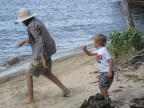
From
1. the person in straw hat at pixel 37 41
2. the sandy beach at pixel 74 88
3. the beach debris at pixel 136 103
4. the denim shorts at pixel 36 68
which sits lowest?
the sandy beach at pixel 74 88

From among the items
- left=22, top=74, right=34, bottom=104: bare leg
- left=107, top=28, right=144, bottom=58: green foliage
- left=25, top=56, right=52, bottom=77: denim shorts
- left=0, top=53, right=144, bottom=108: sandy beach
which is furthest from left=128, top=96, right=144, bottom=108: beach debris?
left=107, top=28, right=144, bottom=58: green foliage

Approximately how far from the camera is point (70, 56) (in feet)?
33.0

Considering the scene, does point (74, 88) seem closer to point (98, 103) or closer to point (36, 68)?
point (36, 68)

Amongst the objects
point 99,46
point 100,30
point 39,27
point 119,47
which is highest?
point 39,27

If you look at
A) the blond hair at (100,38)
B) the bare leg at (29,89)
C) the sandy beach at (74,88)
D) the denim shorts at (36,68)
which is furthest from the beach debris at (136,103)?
the bare leg at (29,89)

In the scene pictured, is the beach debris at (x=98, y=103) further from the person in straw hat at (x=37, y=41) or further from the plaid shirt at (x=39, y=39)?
the plaid shirt at (x=39, y=39)

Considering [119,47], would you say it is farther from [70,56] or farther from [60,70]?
[70,56]

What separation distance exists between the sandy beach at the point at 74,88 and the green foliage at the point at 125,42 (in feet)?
2.44

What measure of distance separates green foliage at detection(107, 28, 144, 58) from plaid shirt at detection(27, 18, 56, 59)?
271 centimetres

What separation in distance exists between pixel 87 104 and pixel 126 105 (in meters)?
0.62

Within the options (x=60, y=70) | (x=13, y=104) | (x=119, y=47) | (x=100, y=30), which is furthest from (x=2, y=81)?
(x=100, y=30)

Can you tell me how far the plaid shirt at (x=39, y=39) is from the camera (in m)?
4.79

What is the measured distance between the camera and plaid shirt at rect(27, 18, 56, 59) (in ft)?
15.7

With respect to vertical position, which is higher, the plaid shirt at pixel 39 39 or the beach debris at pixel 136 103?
the plaid shirt at pixel 39 39
